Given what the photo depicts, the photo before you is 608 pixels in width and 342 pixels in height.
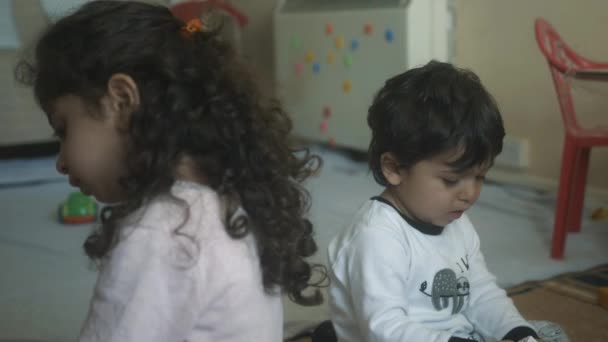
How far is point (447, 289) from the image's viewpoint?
0.98m

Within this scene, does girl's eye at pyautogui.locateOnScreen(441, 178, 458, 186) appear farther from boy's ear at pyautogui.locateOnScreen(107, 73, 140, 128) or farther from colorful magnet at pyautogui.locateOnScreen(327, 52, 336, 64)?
colorful magnet at pyautogui.locateOnScreen(327, 52, 336, 64)

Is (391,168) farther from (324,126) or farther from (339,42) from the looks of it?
(324,126)

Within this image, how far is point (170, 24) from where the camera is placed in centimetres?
76

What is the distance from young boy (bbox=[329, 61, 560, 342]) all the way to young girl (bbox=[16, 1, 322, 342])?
0.56ft

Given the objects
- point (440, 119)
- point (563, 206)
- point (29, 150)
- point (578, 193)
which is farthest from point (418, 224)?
point (29, 150)

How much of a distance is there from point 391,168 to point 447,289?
0.19 m

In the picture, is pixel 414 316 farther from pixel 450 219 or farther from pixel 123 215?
pixel 123 215

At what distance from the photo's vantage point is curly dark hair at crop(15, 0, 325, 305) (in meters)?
0.71

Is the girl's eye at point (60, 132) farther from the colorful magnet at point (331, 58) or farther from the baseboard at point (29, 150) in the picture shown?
the baseboard at point (29, 150)

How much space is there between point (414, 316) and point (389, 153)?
9.1 inches

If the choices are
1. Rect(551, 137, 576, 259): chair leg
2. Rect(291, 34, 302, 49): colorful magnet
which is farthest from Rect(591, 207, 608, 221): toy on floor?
Rect(291, 34, 302, 49): colorful magnet

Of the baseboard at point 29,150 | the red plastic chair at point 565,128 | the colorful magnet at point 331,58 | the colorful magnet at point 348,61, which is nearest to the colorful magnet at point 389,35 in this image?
the colorful magnet at point 348,61

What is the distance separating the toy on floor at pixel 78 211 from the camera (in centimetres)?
214

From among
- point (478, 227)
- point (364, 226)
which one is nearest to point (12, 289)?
point (364, 226)
